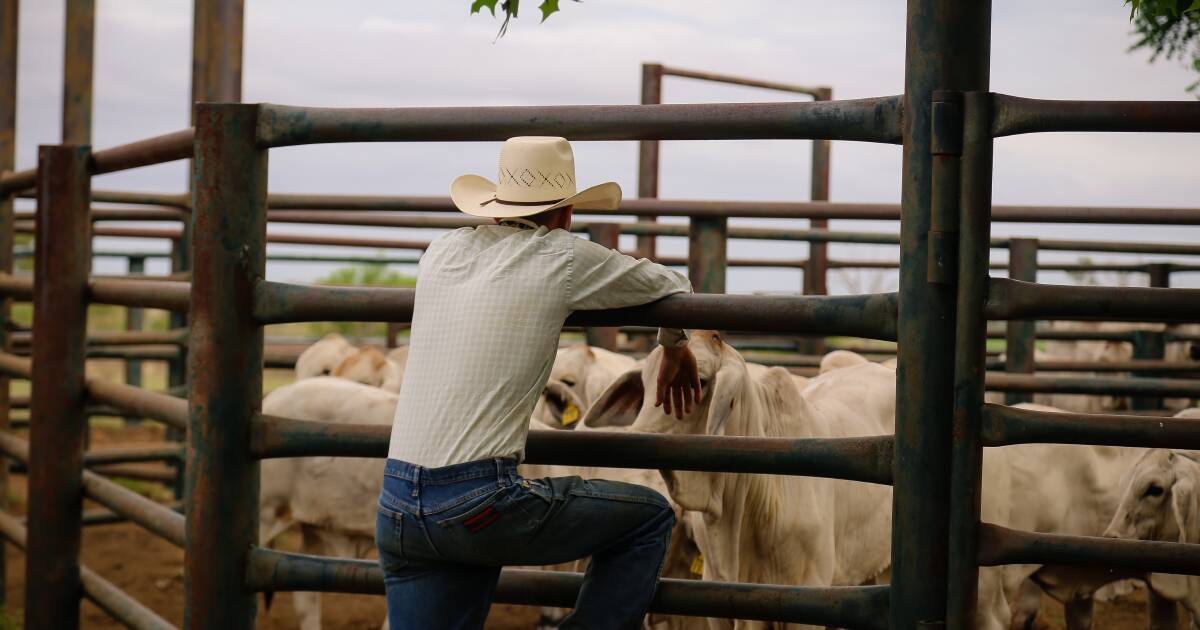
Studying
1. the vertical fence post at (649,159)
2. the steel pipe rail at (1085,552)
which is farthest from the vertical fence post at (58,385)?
the vertical fence post at (649,159)

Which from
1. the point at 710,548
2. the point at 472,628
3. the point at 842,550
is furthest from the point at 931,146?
the point at 842,550

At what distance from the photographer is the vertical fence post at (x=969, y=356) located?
251 centimetres

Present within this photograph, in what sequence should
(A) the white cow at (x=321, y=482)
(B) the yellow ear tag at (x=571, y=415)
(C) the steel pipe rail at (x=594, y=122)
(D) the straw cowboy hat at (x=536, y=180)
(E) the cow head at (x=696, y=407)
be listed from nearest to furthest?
(C) the steel pipe rail at (x=594, y=122) < (D) the straw cowboy hat at (x=536, y=180) < (E) the cow head at (x=696, y=407) < (B) the yellow ear tag at (x=571, y=415) < (A) the white cow at (x=321, y=482)

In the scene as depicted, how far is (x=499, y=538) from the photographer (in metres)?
2.62

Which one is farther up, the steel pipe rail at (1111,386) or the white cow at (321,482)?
A: the steel pipe rail at (1111,386)

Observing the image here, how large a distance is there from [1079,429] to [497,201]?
53.2 inches

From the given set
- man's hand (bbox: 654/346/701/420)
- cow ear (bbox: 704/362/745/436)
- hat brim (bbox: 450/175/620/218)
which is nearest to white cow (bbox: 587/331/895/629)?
cow ear (bbox: 704/362/745/436)

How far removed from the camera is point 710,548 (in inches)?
163

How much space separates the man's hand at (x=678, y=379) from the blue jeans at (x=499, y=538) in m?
0.33

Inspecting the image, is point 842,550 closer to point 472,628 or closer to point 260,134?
point 472,628

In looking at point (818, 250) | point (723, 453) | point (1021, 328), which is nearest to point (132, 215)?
point (818, 250)

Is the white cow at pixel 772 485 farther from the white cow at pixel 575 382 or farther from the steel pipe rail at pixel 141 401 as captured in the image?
the steel pipe rail at pixel 141 401

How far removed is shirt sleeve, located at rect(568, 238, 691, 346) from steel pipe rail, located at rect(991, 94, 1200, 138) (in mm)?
722

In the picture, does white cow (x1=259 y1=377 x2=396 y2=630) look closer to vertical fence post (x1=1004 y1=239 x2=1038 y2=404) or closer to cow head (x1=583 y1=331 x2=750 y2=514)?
cow head (x1=583 y1=331 x2=750 y2=514)
